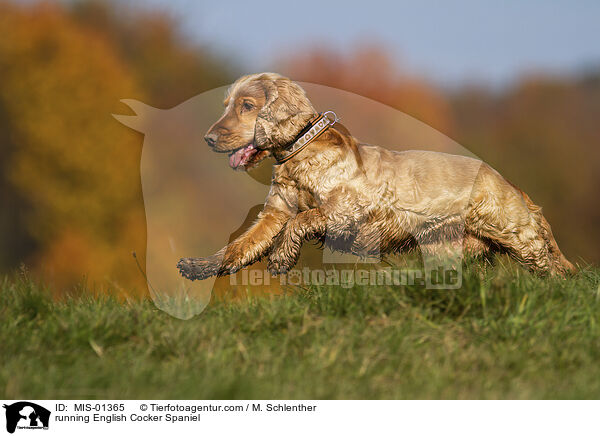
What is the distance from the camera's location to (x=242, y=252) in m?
4.66

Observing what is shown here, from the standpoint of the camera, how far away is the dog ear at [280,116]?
4605 millimetres

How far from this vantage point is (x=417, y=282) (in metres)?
4.25

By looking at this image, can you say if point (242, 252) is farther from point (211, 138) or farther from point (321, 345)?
point (321, 345)

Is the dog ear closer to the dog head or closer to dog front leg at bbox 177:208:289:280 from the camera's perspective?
the dog head

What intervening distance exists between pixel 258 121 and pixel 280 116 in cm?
18

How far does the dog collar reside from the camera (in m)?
4.64

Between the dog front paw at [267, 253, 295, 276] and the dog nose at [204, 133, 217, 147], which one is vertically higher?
the dog nose at [204, 133, 217, 147]
